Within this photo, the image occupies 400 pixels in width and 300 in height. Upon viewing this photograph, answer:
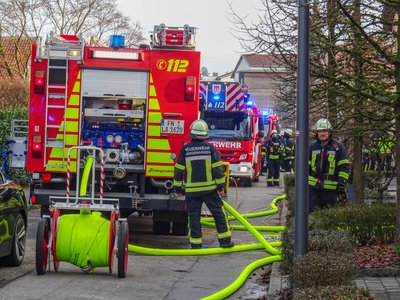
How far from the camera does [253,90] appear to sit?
76062 millimetres

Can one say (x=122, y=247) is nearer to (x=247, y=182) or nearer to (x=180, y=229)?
(x=180, y=229)

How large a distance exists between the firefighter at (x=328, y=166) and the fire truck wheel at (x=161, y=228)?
284 centimetres

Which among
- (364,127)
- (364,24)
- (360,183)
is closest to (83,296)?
(364,127)

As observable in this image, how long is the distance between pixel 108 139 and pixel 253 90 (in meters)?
64.2

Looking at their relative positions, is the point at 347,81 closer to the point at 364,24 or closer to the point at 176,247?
the point at 364,24

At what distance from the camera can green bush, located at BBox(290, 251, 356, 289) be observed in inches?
256

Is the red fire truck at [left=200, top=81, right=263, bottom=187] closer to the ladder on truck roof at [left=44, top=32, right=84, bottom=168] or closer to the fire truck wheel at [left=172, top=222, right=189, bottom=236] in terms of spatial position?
the fire truck wheel at [left=172, top=222, right=189, bottom=236]

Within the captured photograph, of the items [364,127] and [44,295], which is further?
[364,127]

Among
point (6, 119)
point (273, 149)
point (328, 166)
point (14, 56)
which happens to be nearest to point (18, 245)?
point (328, 166)

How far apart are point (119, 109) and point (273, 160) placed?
48.6 feet

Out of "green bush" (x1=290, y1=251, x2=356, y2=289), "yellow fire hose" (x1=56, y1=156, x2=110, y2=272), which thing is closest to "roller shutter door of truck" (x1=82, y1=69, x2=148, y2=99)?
"yellow fire hose" (x1=56, y1=156, x2=110, y2=272)

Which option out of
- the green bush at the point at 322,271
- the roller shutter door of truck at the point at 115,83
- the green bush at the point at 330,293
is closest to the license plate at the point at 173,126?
the roller shutter door of truck at the point at 115,83

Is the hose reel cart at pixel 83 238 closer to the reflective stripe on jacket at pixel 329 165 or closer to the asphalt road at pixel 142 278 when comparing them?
the asphalt road at pixel 142 278

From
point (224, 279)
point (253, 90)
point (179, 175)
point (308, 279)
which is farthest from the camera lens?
point (253, 90)
